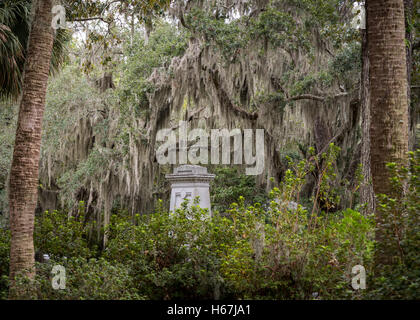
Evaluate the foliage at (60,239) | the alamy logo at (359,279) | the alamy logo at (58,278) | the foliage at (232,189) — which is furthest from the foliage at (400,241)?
the foliage at (232,189)

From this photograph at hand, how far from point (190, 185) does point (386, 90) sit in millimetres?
5141

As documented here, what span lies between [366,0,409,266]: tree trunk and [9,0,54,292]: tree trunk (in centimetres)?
347

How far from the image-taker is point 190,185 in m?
8.52

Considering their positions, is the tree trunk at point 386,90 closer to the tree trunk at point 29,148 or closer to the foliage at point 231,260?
the foliage at point 231,260

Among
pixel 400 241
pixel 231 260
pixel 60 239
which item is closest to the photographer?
pixel 400 241

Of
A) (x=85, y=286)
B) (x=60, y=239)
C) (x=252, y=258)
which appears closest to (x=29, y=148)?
(x=85, y=286)

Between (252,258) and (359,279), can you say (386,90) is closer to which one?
(359,279)

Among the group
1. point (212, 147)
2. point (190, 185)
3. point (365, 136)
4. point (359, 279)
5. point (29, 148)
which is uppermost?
point (212, 147)

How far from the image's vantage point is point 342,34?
9.31 m

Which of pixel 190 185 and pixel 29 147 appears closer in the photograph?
pixel 29 147

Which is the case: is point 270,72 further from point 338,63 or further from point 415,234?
point 415,234

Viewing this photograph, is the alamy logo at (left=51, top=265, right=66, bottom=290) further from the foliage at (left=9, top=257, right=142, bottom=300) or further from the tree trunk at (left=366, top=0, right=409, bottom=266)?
the tree trunk at (left=366, top=0, right=409, bottom=266)

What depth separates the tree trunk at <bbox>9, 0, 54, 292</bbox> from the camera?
434 cm

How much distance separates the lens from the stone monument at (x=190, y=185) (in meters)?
8.50
